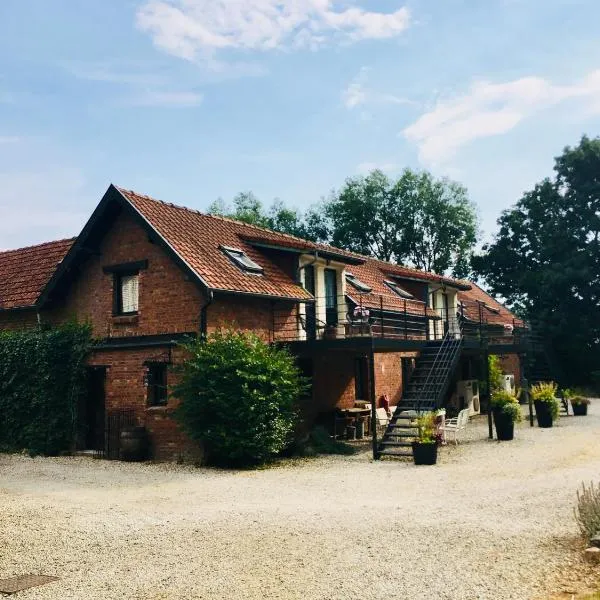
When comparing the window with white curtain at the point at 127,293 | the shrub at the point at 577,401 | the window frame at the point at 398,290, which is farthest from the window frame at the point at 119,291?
the shrub at the point at 577,401

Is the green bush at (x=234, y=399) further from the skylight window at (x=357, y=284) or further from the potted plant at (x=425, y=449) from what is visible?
the skylight window at (x=357, y=284)

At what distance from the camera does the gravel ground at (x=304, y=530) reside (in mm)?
6969

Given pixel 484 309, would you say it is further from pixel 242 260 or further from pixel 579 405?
pixel 242 260

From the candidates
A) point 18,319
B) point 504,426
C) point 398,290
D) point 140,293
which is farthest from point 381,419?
point 18,319

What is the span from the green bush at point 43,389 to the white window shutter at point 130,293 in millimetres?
1419

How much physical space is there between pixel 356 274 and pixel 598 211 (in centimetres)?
2149

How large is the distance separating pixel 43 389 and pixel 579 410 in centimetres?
Answer: 2067

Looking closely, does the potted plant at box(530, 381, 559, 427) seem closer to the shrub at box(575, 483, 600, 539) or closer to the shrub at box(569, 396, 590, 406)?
the shrub at box(569, 396, 590, 406)

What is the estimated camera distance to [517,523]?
30.4ft

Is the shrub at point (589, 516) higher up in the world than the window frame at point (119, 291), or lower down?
lower down

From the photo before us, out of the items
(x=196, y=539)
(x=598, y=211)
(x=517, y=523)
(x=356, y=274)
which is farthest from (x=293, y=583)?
(x=598, y=211)

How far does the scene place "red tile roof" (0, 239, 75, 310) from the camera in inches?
840

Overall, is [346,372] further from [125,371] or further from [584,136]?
[584,136]

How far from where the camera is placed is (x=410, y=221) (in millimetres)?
55688
